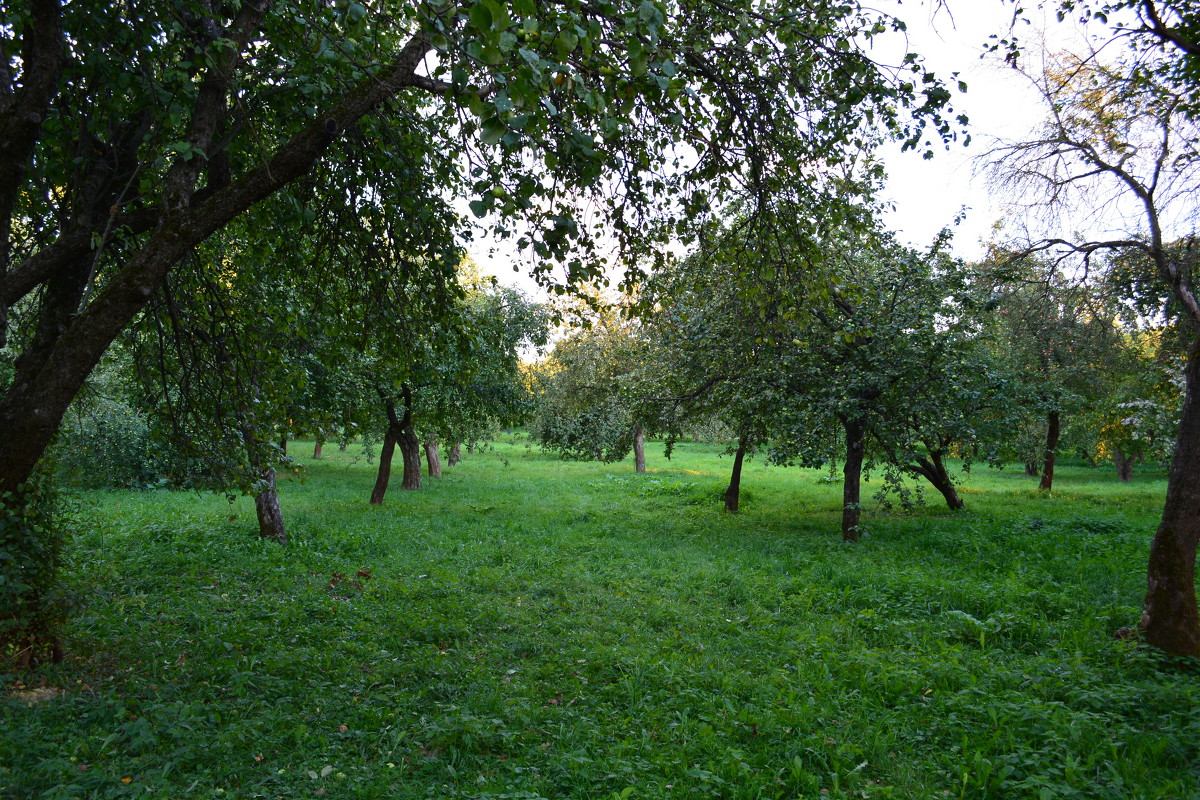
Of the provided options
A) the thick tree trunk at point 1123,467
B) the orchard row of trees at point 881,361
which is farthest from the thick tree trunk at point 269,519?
the thick tree trunk at point 1123,467

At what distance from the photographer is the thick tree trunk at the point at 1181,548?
6297 mm

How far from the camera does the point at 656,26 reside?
3.31m

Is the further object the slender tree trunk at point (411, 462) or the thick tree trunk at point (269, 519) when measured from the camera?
the slender tree trunk at point (411, 462)

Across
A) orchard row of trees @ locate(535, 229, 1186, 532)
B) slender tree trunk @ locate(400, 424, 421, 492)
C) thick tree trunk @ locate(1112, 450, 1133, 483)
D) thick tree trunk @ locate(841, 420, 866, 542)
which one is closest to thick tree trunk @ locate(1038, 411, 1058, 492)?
orchard row of trees @ locate(535, 229, 1186, 532)

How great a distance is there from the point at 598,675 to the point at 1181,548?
18.2ft

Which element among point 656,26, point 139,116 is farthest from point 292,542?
point 656,26

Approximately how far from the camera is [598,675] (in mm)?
6133

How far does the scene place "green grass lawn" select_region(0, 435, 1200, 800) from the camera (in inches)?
169

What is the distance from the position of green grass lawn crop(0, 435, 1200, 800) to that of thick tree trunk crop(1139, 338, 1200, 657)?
0.41m

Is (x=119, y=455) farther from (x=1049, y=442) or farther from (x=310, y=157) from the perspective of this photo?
(x=1049, y=442)

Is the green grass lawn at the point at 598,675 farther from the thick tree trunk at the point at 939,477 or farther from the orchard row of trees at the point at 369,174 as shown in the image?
the thick tree trunk at the point at 939,477

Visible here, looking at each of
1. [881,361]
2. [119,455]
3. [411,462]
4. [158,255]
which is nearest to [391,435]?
[411,462]

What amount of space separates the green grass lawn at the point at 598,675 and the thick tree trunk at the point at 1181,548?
Answer: 1.35 ft

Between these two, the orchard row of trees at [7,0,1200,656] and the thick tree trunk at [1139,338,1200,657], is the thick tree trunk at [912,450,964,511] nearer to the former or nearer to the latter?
the orchard row of trees at [7,0,1200,656]
